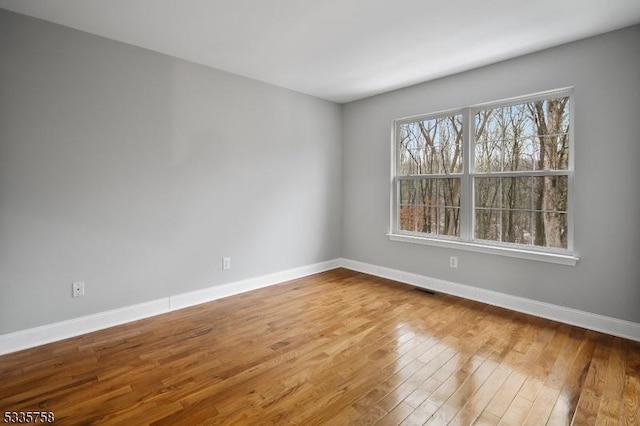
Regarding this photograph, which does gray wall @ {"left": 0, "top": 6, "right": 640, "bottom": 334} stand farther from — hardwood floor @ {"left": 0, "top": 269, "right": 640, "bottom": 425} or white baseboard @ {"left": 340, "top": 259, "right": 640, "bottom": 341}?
hardwood floor @ {"left": 0, "top": 269, "right": 640, "bottom": 425}

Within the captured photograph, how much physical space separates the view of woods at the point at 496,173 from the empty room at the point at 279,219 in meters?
0.02

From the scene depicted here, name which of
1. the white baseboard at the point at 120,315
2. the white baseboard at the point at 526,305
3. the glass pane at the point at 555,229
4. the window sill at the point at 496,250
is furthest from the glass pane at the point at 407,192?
the white baseboard at the point at 120,315

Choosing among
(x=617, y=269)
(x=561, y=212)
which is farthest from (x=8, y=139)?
(x=617, y=269)

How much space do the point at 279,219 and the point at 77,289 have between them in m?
2.18

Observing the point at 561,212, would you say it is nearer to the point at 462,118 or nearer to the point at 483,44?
the point at 462,118

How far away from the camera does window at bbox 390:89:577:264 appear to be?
9.93ft

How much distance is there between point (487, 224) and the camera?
351cm

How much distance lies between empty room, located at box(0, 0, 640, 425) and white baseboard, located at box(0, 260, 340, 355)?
0.02m

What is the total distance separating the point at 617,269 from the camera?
2.68 metres

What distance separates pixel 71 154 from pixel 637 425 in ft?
13.6

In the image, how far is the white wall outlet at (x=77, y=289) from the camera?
8.79 ft

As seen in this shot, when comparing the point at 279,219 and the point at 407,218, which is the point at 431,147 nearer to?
the point at 407,218

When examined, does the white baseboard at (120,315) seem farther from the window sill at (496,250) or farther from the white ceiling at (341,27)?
the white ceiling at (341,27)

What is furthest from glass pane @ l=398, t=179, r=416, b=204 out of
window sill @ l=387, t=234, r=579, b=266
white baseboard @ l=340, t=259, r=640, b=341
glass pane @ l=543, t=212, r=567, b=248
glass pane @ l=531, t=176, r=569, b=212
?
glass pane @ l=543, t=212, r=567, b=248
